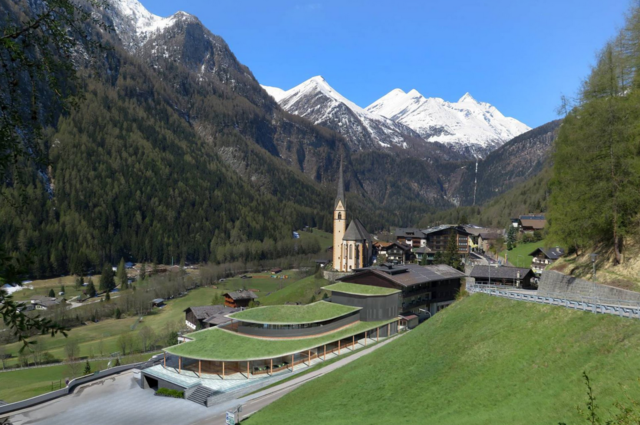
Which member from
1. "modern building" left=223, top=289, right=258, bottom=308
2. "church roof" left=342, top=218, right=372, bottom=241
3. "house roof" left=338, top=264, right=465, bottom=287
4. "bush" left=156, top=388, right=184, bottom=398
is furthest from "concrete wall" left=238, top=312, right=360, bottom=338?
"church roof" left=342, top=218, right=372, bottom=241

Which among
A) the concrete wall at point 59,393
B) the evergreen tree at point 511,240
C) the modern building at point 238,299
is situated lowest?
the concrete wall at point 59,393

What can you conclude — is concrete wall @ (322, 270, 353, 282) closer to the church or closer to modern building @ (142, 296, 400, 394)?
the church

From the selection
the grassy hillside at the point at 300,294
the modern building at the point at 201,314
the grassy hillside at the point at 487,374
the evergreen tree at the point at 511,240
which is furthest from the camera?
the evergreen tree at the point at 511,240

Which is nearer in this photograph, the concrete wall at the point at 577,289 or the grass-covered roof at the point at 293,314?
the concrete wall at the point at 577,289

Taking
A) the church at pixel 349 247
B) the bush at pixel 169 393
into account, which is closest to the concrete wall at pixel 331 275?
the church at pixel 349 247

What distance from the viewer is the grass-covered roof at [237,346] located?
48.4 metres

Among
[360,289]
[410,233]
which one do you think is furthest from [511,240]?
[360,289]

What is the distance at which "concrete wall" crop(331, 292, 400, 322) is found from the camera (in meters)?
62.4

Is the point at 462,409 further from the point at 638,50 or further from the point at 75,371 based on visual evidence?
the point at 75,371

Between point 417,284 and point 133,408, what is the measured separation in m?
44.2

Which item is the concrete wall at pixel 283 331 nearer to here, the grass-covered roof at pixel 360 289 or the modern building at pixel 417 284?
the grass-covered roof at pixel 360 289

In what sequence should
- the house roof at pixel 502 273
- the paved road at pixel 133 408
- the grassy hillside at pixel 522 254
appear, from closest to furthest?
the paved road at pixel 133 408
the house roof at pixel 502 273
the grassy hillside at pixel 522 254

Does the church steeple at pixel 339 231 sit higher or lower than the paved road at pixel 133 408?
higher

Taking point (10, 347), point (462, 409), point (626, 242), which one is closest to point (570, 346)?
point (462, 409)
